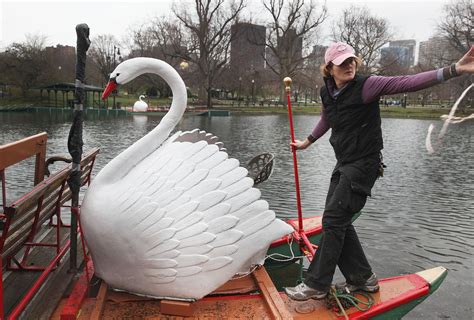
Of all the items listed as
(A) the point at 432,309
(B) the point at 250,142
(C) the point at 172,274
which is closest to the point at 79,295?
(C) the point at 172,274

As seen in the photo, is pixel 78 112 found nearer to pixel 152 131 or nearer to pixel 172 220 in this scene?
pixel 152 131

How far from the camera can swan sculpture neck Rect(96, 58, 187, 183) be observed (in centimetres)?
322

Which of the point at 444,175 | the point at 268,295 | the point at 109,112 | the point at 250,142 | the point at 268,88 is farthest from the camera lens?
the point at 268,88

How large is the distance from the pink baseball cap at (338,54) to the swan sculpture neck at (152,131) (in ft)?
4.38

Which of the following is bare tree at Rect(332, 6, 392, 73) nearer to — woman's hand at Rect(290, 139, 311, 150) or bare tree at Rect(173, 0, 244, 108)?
bare tree at Rect(173, 0, 244, 108)

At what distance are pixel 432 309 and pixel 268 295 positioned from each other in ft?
7.63

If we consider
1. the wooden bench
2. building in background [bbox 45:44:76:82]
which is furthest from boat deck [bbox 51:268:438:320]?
building in background [bbox 45:44:76:82]

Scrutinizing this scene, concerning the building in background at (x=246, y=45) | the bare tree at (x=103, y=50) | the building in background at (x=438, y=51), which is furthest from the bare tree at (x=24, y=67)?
the building in background at (x=438, y=51)

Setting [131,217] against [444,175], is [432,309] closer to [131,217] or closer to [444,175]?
[131,217]

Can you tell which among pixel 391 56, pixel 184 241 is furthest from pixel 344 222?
pixel 391 56

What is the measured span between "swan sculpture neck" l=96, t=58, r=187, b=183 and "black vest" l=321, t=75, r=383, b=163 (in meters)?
1.38

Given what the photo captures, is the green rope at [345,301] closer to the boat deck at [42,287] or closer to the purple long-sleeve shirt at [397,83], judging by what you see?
the purple long-sleeve shirt at [397,83]

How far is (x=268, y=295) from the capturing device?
3172mm

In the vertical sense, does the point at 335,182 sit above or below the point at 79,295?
above
